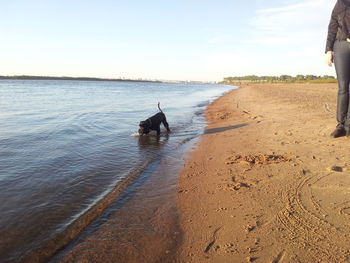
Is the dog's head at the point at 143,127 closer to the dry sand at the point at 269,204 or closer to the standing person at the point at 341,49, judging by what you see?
the dry sand at the point at 269,204

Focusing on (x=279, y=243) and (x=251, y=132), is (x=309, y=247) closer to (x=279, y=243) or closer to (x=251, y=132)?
(x=279, y=243)

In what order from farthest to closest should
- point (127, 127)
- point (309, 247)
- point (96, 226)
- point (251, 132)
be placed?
point (127, 127) → point (251, 132) → point (96, 226) → point (309, 247)

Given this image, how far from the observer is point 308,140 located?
18.8 ft

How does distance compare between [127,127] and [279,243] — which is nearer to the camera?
[279,243]

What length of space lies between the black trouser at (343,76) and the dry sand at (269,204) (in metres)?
0.54

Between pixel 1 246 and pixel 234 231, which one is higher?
pixel 234 231

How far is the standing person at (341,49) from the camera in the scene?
14.8ft

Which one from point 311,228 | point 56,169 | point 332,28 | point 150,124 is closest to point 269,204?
point 311,228

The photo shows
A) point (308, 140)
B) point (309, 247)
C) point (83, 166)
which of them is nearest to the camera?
point (309, 247)

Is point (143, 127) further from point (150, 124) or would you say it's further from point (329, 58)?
point (329, 58)

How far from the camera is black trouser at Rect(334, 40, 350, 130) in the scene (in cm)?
461

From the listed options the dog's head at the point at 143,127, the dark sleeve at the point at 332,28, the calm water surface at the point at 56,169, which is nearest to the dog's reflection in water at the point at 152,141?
the calm water surface at the point at 56,169

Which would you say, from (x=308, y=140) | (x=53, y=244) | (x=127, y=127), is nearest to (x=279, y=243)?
(x=53, y=244)

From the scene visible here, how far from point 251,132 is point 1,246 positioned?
22.5 ft
